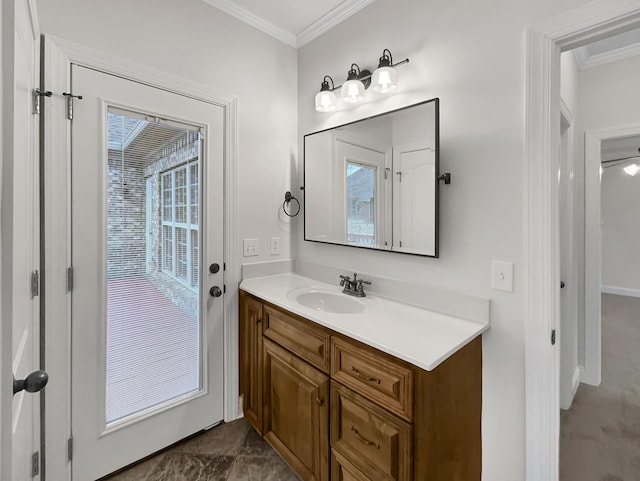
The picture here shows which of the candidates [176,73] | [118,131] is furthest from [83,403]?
[176,73]

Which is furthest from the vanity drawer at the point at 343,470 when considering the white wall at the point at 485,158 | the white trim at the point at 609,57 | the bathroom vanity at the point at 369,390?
the white trim at the point at 609,57

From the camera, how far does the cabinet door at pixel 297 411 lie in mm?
1320

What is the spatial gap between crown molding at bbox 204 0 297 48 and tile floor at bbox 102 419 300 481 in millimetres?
2618

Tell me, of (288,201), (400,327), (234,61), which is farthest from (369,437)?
(234,61)

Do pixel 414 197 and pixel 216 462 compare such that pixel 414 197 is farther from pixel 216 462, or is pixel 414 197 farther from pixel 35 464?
pixel 35 464

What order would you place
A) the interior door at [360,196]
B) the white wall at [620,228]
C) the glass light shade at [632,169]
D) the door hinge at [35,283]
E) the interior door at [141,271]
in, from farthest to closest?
the white wall at [620,228], the glass light shade at [632,169], the interior door at [360,196], the interior door at [141,271], the door hinge at [35,283]

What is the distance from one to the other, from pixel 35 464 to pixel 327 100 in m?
2.30

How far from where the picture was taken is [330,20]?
196cm

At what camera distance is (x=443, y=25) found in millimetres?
1437

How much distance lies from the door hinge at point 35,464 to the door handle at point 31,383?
0.96m

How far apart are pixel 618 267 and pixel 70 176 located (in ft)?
Answer: 23.8

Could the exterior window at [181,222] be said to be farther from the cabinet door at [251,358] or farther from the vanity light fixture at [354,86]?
the vanity light fixture at [354,86]

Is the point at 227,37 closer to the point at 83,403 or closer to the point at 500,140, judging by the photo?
the point at 500,140

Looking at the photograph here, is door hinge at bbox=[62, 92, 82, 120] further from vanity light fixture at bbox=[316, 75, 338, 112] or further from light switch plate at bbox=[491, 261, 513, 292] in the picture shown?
light switch plate at bbox=[491, 261, 513, 292]
